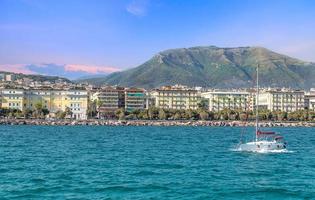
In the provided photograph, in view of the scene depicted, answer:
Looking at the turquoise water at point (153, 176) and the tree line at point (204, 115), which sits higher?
the tree line at point (204, 115)

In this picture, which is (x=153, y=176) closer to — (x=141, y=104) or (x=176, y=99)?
(x=141, y=104)

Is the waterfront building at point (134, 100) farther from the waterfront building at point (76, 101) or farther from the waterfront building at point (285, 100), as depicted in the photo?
the waterfront building at point (285, 100)

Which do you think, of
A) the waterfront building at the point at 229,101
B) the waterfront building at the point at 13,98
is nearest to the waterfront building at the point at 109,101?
the waterfront building at the point at 13,98

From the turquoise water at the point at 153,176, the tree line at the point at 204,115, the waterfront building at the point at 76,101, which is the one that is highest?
the waterfront building at the point at 76,101

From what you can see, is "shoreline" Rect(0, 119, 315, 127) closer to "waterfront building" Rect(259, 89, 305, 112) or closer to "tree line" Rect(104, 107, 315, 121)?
"tree line" Rect(104, 107, 315, 121)

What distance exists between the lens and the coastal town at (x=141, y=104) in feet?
486

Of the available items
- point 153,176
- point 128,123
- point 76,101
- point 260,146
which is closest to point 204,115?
point 128,123

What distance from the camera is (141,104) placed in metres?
167

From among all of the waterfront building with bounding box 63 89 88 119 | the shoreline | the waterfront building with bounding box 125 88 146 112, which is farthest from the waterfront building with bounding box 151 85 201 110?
the shoreline

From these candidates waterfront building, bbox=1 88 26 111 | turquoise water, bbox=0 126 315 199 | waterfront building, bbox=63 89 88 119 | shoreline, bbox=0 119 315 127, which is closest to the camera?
turquoise water, bbox=0 126 315 199

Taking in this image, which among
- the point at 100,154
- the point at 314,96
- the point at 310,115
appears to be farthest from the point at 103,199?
the point at 314,96

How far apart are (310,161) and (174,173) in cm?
1248

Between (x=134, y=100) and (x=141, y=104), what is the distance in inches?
96.4

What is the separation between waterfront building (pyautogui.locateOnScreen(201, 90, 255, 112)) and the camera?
582ft
